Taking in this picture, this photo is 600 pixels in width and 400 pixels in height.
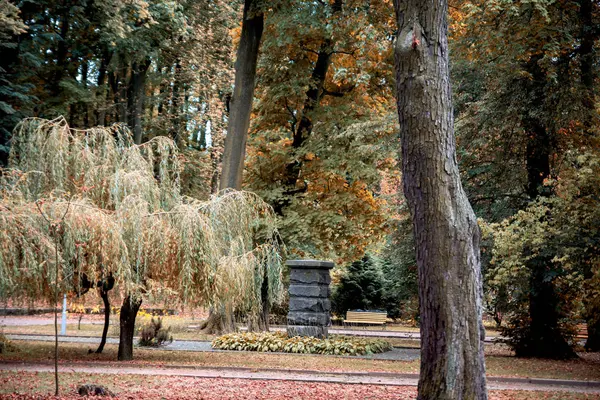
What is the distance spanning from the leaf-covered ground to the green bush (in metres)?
5.63

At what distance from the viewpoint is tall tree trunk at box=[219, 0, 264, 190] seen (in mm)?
20562

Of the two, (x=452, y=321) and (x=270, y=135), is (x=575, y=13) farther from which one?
(x=452, y=321)

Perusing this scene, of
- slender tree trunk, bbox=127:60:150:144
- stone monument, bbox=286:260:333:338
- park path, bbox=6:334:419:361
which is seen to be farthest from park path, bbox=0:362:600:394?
slender tree trunk, bbox=127:60:150:144

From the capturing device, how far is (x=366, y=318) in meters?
28.8

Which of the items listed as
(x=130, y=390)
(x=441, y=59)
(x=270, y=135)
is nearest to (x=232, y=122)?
(x=270, y=135)

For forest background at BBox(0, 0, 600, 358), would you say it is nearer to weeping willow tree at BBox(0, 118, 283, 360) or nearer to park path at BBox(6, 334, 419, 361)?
park path at BBox(6, 334, 419, 361)

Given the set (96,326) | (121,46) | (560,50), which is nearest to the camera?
(560,50)

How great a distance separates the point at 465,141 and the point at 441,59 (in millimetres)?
11802

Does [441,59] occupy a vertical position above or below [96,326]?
above

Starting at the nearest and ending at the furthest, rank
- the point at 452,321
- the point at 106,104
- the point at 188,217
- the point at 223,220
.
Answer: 1. the point at 452,321
2. the point at 188,217
3. the point at 223,220
4. the point at 106,104

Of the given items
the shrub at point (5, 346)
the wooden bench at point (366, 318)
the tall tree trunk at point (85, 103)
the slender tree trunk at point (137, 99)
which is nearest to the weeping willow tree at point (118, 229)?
the shrub at point (5, 346)

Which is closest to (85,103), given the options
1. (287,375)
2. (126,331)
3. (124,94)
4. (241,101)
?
(124,94)

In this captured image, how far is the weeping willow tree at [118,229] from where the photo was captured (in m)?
12.2

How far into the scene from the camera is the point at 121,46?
2397 centimetres
